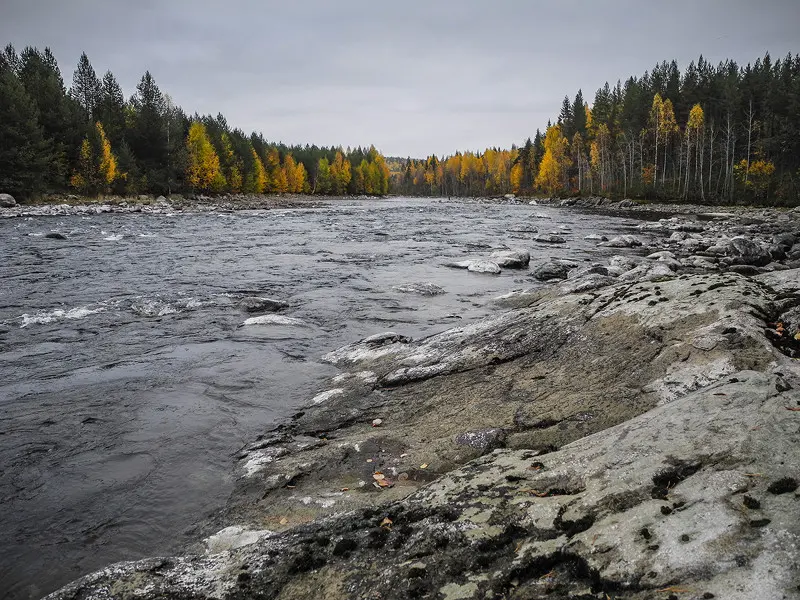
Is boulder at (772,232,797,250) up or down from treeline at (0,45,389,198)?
down

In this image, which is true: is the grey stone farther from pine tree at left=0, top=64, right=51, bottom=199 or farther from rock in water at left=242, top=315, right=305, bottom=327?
pine tree at left=0, top=64, right=51, bottom=199

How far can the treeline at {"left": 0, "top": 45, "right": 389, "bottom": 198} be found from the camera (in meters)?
50.6

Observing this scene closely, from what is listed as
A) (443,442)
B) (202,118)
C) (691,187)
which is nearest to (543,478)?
(443,442)

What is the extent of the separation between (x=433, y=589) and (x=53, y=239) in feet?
97.5

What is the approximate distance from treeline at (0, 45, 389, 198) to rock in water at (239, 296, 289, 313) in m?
49.5

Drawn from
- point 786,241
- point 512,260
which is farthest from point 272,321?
point 786,241

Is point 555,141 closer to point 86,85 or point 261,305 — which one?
point 86,85

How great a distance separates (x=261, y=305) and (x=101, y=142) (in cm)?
6094

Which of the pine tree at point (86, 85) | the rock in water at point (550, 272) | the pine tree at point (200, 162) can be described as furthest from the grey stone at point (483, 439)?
the pine tree at point (86, 85)

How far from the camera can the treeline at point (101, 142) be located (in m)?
50.6

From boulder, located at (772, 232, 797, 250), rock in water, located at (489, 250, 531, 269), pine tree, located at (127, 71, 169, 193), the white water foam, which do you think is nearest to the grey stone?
the white water foam

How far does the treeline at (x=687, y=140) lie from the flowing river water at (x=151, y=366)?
5204 centimetres

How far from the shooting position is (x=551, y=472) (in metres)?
3.74

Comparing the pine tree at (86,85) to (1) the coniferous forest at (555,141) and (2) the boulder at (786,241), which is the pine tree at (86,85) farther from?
(2) the boulder at (786,241)
